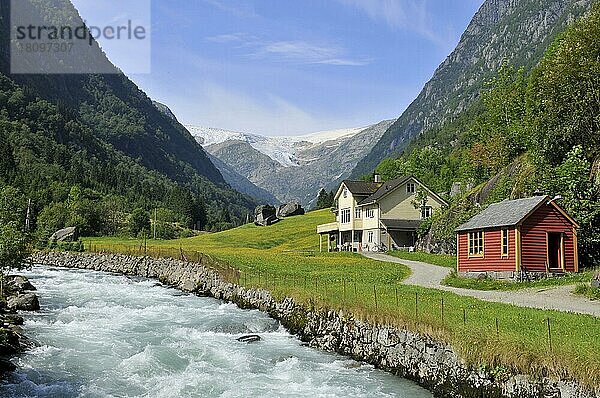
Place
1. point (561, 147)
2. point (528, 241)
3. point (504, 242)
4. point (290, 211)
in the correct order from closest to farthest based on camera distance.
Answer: point (528, 241), point (504, 242), point (561, 147), point (290, 211)

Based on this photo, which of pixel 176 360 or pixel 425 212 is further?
pixel 425 212

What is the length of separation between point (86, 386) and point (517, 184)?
43.9m

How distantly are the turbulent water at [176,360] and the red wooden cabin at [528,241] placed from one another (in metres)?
16.6

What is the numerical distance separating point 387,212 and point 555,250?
3720 cm

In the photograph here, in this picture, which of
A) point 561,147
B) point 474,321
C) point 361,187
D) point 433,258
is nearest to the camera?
point 474,321

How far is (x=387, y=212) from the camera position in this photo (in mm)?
74125

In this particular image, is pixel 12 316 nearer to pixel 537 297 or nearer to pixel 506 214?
pixel 537 297

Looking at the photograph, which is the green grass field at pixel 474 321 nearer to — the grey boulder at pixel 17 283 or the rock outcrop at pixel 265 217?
the grey boulder at pixel 17 283

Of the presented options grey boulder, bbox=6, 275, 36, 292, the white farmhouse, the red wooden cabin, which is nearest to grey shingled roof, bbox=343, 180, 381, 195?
the white farmhouse

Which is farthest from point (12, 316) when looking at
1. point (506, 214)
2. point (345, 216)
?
point (345, 216)

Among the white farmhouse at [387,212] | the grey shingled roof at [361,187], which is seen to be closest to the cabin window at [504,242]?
the white farmhouse at [387,212]

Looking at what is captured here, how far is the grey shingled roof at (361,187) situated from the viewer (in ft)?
262

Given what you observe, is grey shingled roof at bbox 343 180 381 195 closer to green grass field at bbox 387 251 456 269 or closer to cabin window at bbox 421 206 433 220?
cabin window at bbox 421 206 433 220

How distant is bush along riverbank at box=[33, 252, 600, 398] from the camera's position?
14.8m
